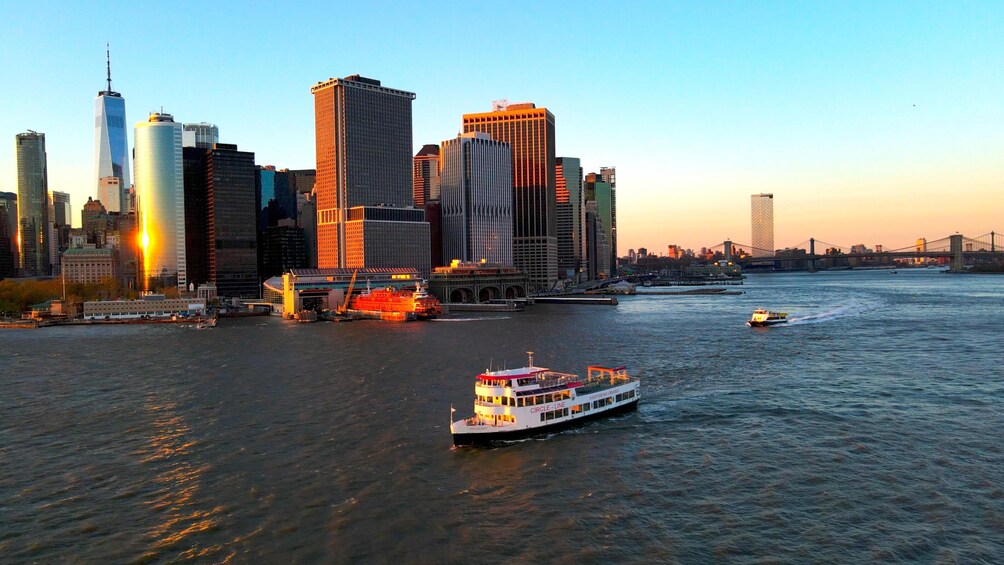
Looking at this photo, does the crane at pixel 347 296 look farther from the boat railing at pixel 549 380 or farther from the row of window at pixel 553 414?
the row of window at pixel 553 414

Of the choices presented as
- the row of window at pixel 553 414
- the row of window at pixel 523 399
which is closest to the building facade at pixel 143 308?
the row of window at pixel 523 399

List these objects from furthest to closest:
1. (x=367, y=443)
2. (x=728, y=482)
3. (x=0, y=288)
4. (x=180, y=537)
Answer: (x=0, y=288)
(x=367, y=443)
(x=728, y=482)
(x=180, y=537)

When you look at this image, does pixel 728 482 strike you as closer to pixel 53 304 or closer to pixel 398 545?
pixel 398 545

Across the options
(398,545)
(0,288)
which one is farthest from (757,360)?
(0,288)

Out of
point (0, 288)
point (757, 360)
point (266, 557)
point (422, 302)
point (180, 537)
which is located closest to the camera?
point (266, 557)

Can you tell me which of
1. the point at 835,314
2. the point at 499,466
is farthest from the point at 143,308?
the point at 835,314

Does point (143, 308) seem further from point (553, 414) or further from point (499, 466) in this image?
point (499, 466)

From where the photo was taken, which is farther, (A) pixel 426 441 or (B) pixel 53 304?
(B) pixel 53 304
